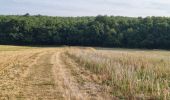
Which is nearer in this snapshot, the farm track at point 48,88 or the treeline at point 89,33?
the farm track at point 48,88

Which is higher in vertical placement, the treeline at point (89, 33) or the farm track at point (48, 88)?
the farm track at point (48, 88)

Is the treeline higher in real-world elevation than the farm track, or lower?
lower

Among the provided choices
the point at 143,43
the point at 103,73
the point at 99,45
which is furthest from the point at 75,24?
the point at 103,73

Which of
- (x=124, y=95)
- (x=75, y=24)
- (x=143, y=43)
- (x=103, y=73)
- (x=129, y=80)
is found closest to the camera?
(x=124, y=95)

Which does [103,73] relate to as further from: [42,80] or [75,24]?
[75,24]

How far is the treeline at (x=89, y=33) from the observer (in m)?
112

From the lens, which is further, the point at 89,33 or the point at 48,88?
the point at 89,33

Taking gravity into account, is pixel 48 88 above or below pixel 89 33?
above

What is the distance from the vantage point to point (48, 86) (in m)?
19.2

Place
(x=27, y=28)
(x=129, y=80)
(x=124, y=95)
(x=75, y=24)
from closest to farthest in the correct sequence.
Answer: (x=124, y=95) < (x=129, y=80) < (x=27, y=28) < (x=75, y=24)

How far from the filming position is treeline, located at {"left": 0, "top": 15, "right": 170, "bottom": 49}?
112 m

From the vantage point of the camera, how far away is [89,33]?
11869 cm

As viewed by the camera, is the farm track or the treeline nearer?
the farm track

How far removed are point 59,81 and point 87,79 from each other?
175 cm
